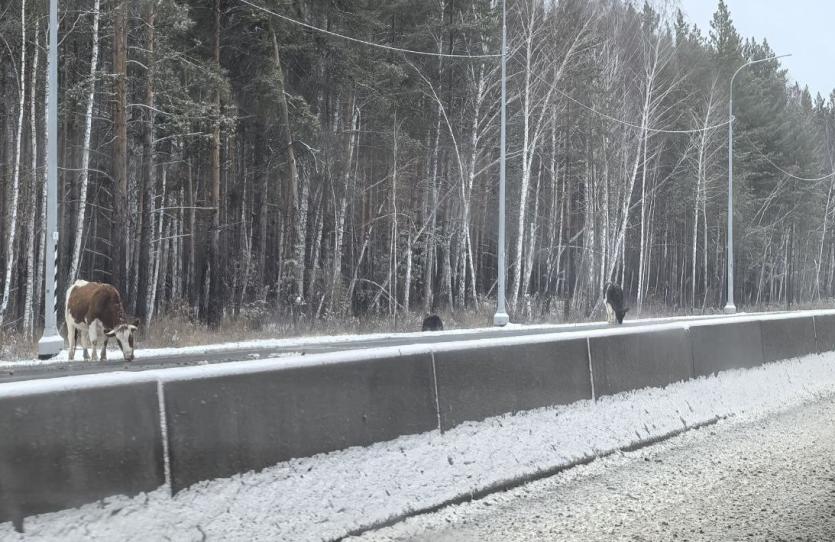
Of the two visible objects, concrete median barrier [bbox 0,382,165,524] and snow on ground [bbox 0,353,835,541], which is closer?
concrete median barrier [bbox 0,382,165,524]

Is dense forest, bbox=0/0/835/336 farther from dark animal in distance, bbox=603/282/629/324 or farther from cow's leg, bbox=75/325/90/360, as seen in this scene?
cow's leg, bbox=75/325/90/360

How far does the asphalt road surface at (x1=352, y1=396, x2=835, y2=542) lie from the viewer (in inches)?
187

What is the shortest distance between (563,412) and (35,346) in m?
12.6

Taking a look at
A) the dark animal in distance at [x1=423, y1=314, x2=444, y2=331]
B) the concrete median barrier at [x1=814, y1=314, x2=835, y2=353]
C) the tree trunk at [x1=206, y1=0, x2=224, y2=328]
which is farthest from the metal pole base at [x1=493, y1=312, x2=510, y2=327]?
the concrete median barrier at [x1=814, y1=314, x2=835, y2=353]

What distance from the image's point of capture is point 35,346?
15.8m

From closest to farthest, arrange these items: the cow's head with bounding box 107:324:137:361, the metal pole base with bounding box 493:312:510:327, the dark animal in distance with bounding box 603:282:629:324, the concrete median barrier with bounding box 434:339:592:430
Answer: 1. the concrete median barrier with bounding box 434:339:592:430
2. the cow's head with bounding box 107:324:137:361
3. the metal pole base with bounding box 493:312:510:327
4. the dark animal in distance with bounding box 603:282:629:324

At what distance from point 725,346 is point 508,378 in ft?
13.5

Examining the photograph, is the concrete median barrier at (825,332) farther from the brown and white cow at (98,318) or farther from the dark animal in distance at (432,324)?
the dark animal in distance at (432,324)

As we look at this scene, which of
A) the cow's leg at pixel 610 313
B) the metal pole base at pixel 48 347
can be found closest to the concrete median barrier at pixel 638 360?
the metal pole base at pixel 48 347

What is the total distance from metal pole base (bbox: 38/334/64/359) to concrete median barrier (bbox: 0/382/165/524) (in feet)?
38.2

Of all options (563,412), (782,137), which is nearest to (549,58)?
(563,412)

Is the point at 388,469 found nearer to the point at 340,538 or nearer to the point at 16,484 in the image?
the point at 340,538

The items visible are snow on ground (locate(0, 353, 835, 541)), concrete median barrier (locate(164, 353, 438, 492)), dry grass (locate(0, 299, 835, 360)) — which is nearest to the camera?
snow on ground (locate(0, 353, 835, 541))

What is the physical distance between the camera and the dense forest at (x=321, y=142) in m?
22.6
